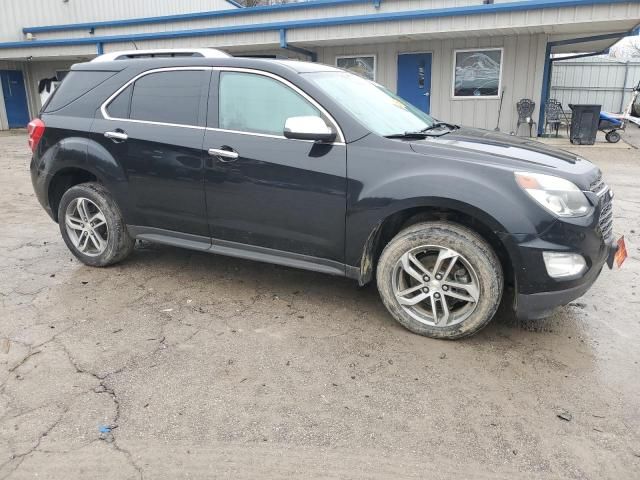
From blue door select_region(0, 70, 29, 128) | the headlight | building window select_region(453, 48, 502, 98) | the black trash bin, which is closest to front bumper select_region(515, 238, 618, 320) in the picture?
the headlight

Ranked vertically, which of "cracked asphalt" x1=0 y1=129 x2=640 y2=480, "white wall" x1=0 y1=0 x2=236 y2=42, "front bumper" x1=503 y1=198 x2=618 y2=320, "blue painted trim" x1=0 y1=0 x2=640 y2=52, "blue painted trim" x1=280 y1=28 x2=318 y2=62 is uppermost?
"white wall" x1=0 y1=0 x2=236 y2=42

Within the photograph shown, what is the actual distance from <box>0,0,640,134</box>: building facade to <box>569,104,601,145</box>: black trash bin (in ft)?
3.22

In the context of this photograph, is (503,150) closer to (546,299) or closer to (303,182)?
(546,299)

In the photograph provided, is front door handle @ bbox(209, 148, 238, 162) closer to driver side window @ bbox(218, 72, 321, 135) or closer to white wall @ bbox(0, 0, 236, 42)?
driver side window @ bbox(218, 72, 321, 135)

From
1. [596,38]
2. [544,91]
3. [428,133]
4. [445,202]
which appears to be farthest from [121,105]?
[596,38]

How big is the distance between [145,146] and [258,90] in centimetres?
105

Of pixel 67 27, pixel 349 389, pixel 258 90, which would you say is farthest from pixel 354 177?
pixel 67 27

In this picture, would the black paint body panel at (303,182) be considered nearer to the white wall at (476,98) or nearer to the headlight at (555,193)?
the headlight at (555,193)

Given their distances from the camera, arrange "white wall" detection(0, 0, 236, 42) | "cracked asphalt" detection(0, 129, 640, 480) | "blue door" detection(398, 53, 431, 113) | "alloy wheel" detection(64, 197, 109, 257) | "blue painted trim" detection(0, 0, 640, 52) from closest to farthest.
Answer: "cracked asphalt" detection(0, 129, 640, 480)
"alloy wheel" detection(64, 197, 109, 257)
"blue painted trim" detection(0, 0, 640, 52)
"blue door" detection(398, 53, 431, 113)
"white wall" detection(0, 0, 236, 42)

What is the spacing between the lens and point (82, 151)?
14.7 feet

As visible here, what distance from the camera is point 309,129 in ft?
11.3

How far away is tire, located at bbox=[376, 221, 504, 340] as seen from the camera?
3.25 metres

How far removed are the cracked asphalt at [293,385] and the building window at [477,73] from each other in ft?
36.0

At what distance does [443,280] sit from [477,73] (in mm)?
12660
